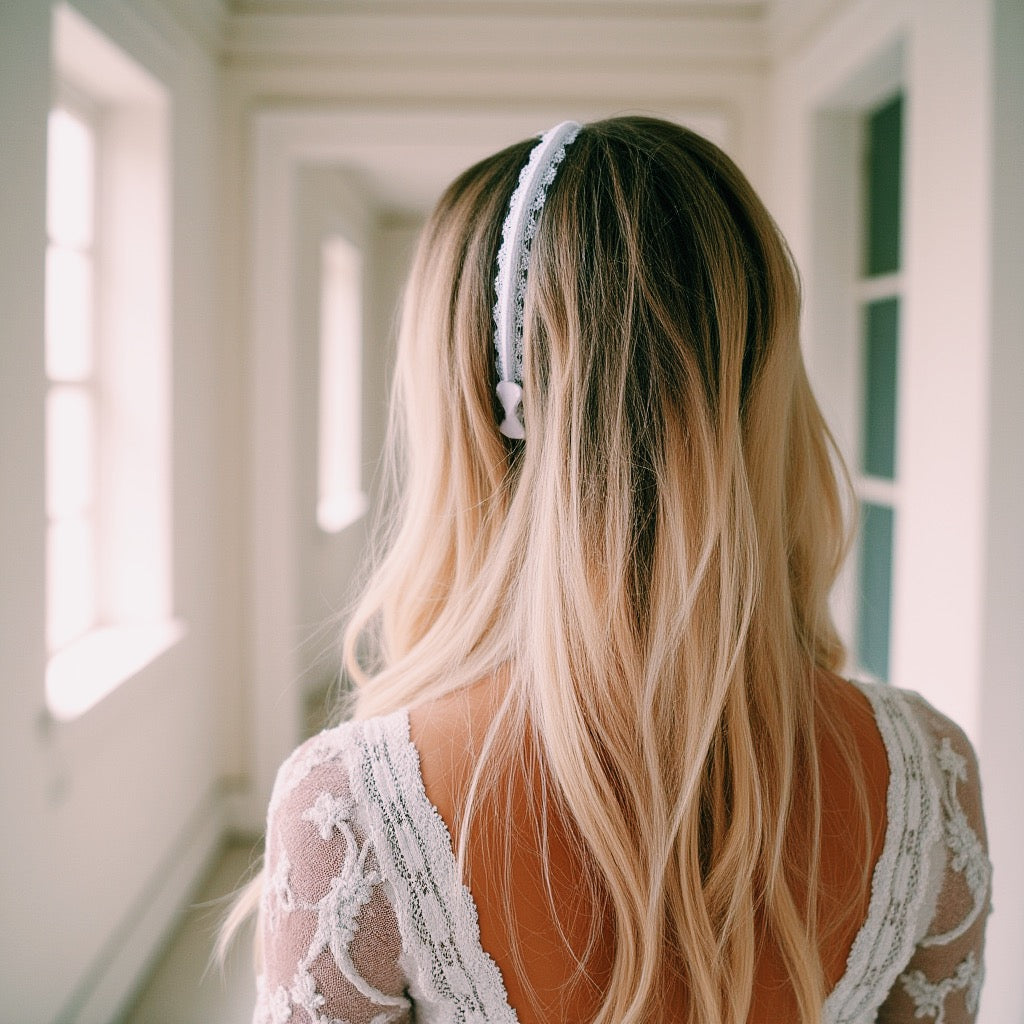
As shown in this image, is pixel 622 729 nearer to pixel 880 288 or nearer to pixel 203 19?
pixel 880 288

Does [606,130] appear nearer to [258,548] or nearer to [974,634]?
[974,634]

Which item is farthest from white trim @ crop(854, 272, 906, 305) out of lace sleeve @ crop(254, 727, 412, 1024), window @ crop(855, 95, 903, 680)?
lace sleeve @ crop(254, 727, 412, 1024)

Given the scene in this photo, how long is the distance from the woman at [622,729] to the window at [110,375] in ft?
6.21

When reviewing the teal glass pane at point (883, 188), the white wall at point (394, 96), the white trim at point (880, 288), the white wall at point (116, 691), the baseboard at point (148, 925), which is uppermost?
the white wall at point (394, 96)

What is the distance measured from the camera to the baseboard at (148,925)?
79.6 inches

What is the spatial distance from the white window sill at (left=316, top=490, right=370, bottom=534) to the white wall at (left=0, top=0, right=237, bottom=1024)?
2.28m

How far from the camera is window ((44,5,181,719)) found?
2.37 meters

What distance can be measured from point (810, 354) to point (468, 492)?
220 cm

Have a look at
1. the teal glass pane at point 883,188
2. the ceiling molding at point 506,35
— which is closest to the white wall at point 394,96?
the ceiling molding at point 506,35

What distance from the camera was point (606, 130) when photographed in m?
0.70

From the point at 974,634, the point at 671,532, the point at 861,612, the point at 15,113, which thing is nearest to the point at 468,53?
the point at 15,113

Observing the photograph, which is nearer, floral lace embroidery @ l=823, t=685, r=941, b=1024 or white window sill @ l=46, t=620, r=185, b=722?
floral lace embroidery @ l=823, t=685, r=941, b=1024

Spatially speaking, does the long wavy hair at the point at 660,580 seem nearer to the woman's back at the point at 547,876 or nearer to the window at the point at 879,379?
the woman's back at the point at 547,876

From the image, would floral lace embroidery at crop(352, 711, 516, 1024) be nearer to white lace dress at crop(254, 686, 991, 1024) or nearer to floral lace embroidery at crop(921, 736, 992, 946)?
white lace dress at crop(254, 686, 991, 1024)
